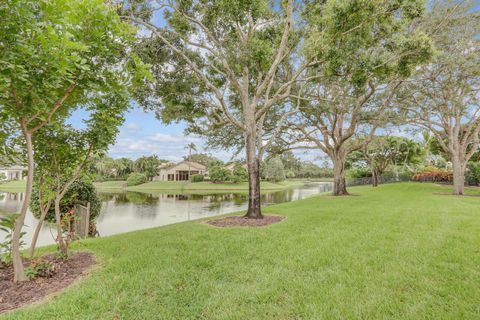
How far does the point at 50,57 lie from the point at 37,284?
3004 millimetres

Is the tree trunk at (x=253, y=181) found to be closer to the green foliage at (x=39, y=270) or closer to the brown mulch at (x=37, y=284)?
the brown mulch at (x=37, y=284)

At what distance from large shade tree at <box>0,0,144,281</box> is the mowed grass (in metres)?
1.52

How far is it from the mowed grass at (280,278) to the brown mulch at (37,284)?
0.91 feet

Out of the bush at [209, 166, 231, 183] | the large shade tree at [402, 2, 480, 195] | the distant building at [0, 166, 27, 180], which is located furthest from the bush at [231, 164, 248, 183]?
the distant building at [0, 166, 27, 180]

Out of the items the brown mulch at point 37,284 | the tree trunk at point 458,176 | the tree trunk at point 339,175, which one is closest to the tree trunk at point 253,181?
the brown mulch at point 37,284

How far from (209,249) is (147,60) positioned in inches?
269

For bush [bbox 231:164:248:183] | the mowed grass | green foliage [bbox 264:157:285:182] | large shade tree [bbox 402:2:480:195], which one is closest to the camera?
the mowed grass

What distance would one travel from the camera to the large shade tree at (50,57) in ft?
9.52

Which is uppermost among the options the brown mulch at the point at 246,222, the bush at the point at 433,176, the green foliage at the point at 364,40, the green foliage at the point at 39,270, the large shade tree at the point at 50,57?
the green foliage at the point at 364,40

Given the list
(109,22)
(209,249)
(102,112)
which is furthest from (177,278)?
(109,22)

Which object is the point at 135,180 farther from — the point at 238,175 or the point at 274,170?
the point at 274,170

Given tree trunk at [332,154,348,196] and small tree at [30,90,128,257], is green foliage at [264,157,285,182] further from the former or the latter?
small tree at [30,90,128,257]

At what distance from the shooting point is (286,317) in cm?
275

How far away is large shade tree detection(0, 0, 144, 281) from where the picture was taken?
2900 mm
